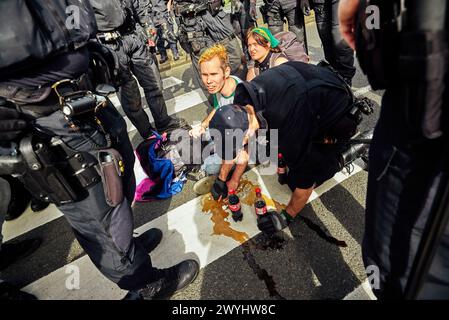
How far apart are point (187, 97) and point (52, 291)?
4151mm

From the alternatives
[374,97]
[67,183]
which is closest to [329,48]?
[374,97]

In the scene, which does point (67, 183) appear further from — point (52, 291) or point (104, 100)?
point (52, 291)

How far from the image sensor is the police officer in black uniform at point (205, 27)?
4328 mm

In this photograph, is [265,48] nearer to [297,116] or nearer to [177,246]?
[297,116]

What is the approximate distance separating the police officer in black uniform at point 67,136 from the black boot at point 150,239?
773mm

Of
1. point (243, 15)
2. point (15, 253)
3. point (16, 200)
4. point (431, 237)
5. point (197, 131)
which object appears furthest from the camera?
point (243, 15)

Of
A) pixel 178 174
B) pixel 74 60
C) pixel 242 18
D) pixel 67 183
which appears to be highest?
pixel 242 18

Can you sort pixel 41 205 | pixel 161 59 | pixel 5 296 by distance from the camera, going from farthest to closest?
pixel 161 59 → pixel 41 205 → pixel 5 296

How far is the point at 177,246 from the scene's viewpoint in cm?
263

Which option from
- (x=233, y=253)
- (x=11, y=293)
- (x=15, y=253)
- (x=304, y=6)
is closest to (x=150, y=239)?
(x=233, y=253)

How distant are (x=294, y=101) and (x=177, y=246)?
5.66 ft

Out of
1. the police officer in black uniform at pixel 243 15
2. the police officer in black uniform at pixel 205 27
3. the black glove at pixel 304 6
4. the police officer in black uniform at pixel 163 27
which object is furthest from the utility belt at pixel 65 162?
the police officer in black uniform at pixel 163 27

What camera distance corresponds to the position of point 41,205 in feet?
10.9

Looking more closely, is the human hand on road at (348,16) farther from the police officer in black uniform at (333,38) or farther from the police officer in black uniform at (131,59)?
the police officer in black uniform at (333,38)
